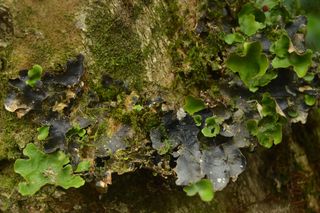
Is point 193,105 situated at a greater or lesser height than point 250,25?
lesser

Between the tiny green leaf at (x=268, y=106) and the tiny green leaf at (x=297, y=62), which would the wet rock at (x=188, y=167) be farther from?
the tiny green leaf at (x=297, y=62)

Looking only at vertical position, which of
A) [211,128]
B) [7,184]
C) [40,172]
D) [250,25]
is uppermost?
[250,25]

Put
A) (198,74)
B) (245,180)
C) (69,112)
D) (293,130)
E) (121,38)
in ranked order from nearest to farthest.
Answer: (69,112), (121,38), (198,74), (245,180), (293,130)

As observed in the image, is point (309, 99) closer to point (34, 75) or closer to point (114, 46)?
point (114, 46)

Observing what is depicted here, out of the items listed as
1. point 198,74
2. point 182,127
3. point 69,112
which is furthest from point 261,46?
point 69,112

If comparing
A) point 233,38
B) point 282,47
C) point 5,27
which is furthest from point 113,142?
point 282,47

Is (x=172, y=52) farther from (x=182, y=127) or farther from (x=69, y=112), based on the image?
(x=69, y=112)

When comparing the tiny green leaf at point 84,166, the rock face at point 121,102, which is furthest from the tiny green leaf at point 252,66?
the tiny green leaf at point 84,166
